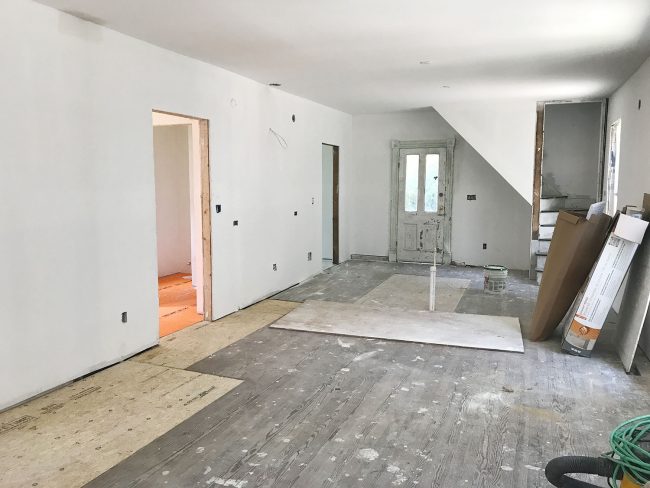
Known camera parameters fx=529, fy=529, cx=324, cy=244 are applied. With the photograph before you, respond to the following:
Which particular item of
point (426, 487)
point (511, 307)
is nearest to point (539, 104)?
point (511, 307)

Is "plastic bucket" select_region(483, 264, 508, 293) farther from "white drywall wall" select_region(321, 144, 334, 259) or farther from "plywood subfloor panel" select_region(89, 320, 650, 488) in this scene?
"white drywall wall" select_region(321, 144, 334, 259)

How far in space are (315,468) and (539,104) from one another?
6.50 meters

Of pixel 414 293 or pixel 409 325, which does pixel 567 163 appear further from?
pixel 409 325

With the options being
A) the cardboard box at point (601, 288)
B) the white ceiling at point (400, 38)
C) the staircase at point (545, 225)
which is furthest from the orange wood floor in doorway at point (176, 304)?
the staircase at point (545, 225)

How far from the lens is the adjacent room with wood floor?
2926 mm

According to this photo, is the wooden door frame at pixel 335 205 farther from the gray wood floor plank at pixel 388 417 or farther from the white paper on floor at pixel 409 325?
the gray wood floor plank at pixel 388 417

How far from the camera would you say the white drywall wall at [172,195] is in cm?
824

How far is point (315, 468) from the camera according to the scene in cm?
273

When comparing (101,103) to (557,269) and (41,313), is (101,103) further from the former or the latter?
(557,269)

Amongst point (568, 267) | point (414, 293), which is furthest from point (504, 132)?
point (568, 267)

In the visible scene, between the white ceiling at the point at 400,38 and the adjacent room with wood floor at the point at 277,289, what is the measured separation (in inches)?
1.3

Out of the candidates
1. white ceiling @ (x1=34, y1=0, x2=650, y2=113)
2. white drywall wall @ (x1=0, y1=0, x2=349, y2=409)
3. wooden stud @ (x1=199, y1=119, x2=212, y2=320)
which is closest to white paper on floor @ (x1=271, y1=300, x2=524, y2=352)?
wooden stud @ (x1=199, y1=119, x2=212, y2=320)

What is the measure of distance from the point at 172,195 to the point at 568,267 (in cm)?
596

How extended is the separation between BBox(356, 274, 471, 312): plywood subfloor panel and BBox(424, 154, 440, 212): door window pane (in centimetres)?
165
